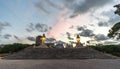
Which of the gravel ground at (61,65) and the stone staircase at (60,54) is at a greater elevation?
the stone staircase at (60,54)

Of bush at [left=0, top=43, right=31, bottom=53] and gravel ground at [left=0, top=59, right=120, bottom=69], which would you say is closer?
gravel ground at [left=0, top=59, right=120, bottom=69]

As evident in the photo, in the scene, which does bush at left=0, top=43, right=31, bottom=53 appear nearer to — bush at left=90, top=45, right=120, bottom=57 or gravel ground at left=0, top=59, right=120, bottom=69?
bush at left=90, top=45, right=120, bottom=57

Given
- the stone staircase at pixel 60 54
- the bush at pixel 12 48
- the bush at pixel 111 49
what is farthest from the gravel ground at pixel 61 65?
the bush at pixel 12 48

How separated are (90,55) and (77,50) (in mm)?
2488

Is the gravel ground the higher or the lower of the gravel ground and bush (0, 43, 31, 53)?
the lower

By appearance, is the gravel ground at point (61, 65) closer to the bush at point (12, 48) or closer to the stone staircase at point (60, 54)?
the stone staircase at point (60, 54)

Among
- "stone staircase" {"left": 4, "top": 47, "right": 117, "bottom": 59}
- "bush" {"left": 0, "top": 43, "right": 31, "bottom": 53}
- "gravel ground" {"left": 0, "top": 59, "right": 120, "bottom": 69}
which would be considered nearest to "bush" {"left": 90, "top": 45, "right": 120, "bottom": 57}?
"stone staircase" {"left": 4, "top": 47, "right": 117, "bottom": 59}

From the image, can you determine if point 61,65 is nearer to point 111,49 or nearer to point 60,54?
point 60,54

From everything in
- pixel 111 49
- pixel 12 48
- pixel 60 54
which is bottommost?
pixel 60 54

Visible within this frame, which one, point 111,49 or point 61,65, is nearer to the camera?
point 61,65

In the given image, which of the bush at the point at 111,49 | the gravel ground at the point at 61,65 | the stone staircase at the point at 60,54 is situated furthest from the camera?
the bush at the point at 111,49

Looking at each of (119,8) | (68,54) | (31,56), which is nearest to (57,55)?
(68,54)

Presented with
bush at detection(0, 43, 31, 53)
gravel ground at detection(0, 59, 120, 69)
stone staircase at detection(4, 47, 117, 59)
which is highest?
bush at detection(0, 43, 31, 53)

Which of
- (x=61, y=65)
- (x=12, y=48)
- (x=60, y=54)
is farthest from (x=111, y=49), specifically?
(x=61, y=65)
